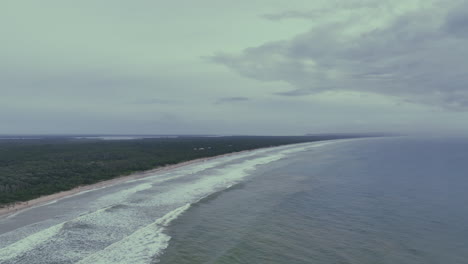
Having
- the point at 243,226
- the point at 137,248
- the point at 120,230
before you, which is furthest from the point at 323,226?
the point at 120,230

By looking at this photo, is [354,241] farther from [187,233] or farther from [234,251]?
[187,233]

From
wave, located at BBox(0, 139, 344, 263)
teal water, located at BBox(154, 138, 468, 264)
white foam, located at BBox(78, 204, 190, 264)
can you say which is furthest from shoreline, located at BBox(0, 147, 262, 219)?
teal water, located at BBox(154, 138, 468, 264)

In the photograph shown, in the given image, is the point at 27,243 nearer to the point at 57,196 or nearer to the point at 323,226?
the point at 57,196

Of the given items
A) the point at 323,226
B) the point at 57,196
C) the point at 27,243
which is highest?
the point at 323,226

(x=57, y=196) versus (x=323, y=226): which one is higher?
(x=323, y=226)

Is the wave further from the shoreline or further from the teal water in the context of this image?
the shoreline

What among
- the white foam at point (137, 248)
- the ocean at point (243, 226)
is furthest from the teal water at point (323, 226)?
the white foam at point (137, 248)

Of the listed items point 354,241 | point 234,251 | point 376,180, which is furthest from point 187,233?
point 376,180

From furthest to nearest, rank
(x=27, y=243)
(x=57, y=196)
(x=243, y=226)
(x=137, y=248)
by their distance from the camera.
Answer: (x=57, y=196)
(x=243, y=226)
(x=27, y=243)
(x=137, y=248)
